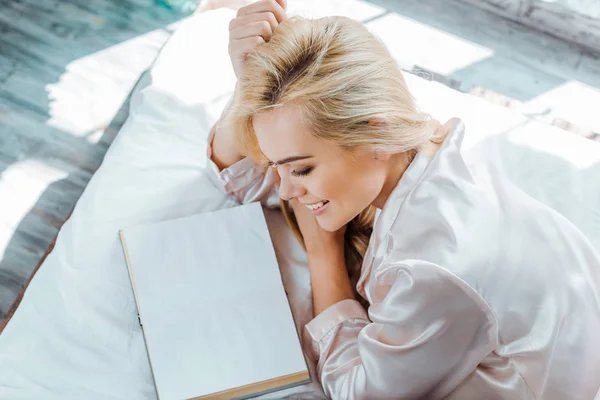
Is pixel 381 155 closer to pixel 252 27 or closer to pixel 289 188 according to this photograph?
pixel 289 188

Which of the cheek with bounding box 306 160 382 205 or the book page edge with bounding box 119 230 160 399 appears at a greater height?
the cheek with bounding box 306 160 382 205

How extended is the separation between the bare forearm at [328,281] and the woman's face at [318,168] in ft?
0.47

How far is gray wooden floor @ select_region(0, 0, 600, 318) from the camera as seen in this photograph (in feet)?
6.17

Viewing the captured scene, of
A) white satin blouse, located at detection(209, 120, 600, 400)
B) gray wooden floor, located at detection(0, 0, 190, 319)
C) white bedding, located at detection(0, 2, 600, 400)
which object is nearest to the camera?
white satin blouse, located at detection(209, 120, 600, 400)

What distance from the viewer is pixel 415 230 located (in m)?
1.08

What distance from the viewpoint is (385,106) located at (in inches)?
41.9

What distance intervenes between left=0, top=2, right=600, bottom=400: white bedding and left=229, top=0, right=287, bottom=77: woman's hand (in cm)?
40

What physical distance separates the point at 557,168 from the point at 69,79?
5.03 ft

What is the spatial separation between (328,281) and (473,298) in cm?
36

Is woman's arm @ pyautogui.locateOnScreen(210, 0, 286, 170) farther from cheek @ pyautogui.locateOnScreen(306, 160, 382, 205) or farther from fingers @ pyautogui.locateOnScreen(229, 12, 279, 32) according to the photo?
cheek @ pyautogui.locateOnScreen(306, 160, 382, 205)

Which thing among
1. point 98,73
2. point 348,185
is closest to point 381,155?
point 348,185

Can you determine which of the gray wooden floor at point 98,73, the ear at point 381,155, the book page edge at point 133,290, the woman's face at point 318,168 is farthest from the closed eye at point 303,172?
the gray wooden floor at point 98,73

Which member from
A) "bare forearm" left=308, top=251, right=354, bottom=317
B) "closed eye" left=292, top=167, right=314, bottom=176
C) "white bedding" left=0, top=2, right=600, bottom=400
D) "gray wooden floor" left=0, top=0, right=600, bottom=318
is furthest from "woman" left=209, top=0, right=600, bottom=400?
"gray wooden floor" left=0, top=0, right=600, bottom=318

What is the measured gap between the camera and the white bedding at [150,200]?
1247 millimetres
